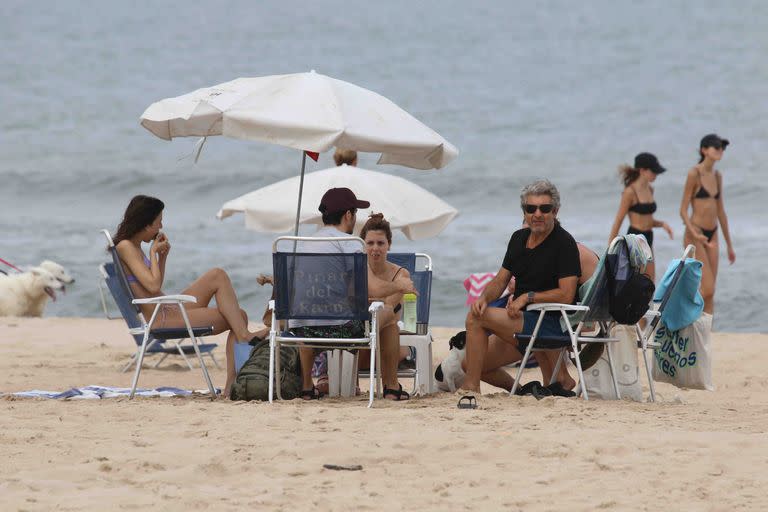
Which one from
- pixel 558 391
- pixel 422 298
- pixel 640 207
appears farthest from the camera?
pixel 640 207

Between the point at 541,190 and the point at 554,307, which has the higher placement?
the point at 541,190

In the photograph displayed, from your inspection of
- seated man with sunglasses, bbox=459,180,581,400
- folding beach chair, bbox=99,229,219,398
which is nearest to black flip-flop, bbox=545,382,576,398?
seated man with sunglasses, bbox=459,180,581,400

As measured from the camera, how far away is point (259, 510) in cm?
347

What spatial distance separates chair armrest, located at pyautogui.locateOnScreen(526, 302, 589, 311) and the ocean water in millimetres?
6842

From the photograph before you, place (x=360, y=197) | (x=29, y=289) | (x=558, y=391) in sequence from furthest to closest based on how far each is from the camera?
(x=29, y=289) < (x=360, y=197) < (x=558, y=391)

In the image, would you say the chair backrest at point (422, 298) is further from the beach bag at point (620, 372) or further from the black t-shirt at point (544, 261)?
the beach bag at point (620, 372)

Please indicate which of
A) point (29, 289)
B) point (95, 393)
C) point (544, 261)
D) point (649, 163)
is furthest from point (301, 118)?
point (29, 289)

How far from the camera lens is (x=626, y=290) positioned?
17.8 feet

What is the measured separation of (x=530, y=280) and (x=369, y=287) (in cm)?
77

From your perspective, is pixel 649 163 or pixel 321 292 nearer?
pixel 321 292

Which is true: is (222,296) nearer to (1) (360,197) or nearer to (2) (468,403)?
(2) (468,403)

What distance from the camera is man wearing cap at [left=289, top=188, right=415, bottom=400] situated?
17.5ft

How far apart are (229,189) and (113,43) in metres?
22.8

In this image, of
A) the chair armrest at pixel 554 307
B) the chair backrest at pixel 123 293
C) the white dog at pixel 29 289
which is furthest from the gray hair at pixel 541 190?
the white dog at pixel 29 289
